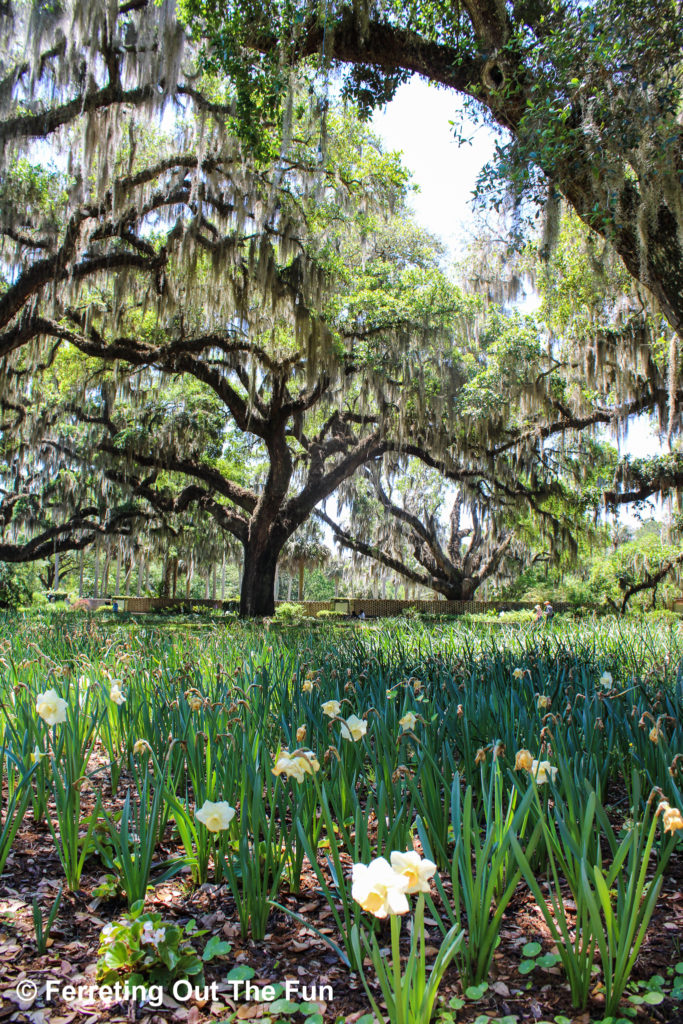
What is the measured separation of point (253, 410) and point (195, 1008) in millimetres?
11109

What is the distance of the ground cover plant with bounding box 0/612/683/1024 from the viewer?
1.35 m

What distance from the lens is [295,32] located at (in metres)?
5.76

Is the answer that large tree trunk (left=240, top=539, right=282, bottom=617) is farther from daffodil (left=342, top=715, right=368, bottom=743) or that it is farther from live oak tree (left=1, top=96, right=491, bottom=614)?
daffodil (left=342, top=715, right=368, bottom=743)

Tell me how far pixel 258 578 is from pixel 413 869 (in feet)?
39.0

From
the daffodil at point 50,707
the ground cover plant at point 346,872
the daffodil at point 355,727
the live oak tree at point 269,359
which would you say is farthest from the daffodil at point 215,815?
the live oak tree at point 269,359

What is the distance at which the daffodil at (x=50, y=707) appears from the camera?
2055 mm

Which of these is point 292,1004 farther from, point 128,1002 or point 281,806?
point 281,806

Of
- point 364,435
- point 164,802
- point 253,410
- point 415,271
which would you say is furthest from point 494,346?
point 164,802

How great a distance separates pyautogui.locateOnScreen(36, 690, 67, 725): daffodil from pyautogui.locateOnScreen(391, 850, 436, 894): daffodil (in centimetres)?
134

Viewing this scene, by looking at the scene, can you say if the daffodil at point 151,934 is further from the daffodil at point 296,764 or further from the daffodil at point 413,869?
the daffodil at point 413,869

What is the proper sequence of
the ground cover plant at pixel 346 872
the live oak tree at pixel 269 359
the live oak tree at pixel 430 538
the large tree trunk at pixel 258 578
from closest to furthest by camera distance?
the ground cover plant at pixel 346 872 → the live oak tree at pixel 269 359 → the large tree trunk at pixel 258 578 → the live oak tree at pixel 430 538

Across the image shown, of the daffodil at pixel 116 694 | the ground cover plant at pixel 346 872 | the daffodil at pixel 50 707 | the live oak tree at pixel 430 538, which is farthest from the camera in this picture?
the live oak tree at pixel 430 538

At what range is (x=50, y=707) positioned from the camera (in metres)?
2.08

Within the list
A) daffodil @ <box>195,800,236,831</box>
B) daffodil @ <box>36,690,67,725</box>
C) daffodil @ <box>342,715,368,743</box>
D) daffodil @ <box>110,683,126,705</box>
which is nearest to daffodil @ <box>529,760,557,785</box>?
daffodil @ <box>342,715,368,743</box>
